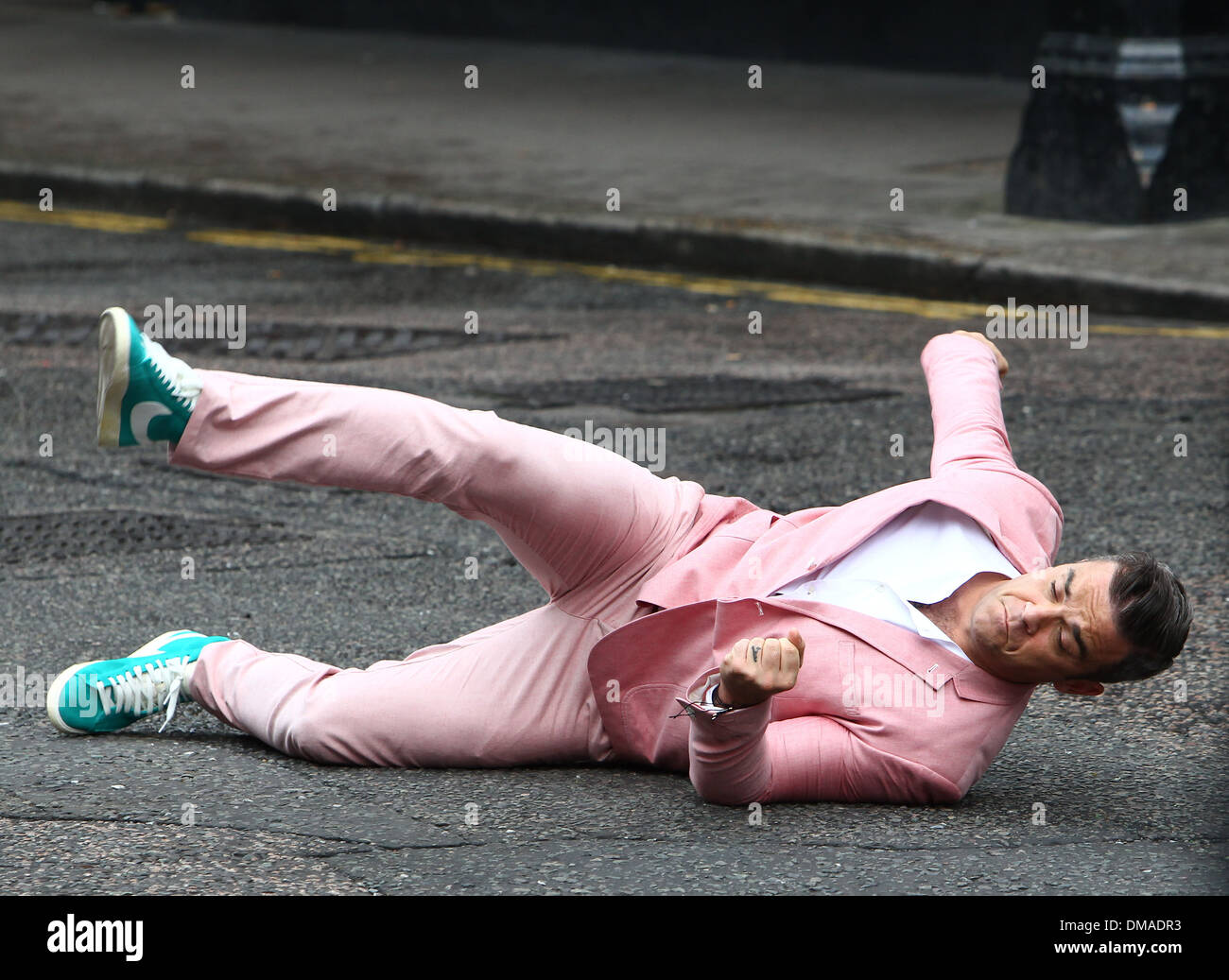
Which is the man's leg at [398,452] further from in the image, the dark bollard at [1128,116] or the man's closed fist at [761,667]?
the dark bollard at [1128,116]

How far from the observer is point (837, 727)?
11.2 feet

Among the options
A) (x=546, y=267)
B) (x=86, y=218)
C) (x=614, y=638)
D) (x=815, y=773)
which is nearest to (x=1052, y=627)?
(x=815, y=773)

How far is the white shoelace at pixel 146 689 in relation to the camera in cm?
376

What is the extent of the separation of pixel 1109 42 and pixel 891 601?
6762 mm

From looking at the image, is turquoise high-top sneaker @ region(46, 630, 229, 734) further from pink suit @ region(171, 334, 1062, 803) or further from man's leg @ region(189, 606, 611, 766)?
man's leg @ region(189, 606, 611, 766)

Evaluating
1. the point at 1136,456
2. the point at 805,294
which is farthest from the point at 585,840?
the point at 805,294

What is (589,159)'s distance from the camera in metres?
11.6

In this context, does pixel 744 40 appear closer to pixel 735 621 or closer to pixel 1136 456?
pixel 1136 456

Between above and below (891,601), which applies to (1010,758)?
below

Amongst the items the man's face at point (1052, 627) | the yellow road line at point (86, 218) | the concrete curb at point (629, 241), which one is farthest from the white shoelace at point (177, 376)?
the yellow road line at point (86, 218)

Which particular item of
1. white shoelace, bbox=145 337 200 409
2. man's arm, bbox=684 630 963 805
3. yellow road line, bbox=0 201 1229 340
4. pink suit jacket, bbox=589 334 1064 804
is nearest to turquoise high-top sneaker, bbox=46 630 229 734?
white shoelace, bbox=145 337 200 409

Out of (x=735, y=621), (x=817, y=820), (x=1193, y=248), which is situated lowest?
(x=817, y=820)

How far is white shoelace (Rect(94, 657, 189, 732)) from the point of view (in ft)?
12.3

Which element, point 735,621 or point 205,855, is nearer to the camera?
point 205,855
